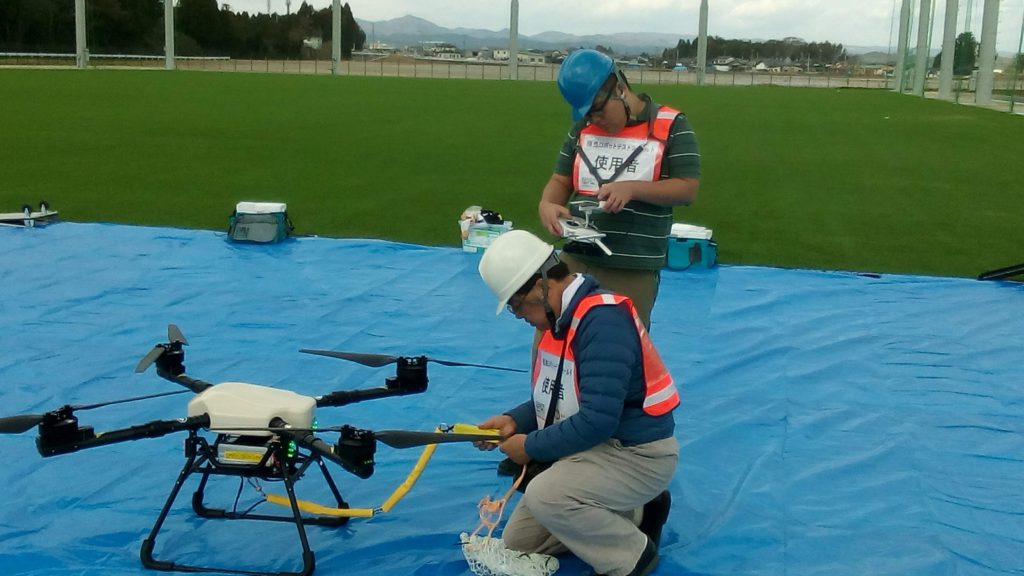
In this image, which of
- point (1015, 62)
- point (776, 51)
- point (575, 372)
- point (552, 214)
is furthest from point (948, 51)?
point (776, 51)

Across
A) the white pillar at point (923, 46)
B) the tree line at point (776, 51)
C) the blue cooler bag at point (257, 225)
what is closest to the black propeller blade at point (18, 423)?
the blue cooler bag at point (257, 225)

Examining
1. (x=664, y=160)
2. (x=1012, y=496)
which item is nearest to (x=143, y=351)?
(x=664, y=160)

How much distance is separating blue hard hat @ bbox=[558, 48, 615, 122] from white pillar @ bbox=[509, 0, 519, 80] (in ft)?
181

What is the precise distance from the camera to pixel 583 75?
3775mm

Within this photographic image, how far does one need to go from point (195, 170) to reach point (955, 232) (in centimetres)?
931

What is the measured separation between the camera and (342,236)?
8977 millimetres

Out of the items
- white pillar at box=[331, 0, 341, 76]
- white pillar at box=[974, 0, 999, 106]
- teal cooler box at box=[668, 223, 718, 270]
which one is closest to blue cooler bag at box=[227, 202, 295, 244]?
teal cooler box at box=[668, 223, 718, 270]

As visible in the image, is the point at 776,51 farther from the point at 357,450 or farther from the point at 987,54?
the point at 357,450

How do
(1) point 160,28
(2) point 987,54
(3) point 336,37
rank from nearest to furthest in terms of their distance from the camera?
1. (2) point 987,54
2. (3) point 336,37
3. (1) point 160,28

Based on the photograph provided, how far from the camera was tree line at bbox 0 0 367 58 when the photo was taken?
56.6 meters

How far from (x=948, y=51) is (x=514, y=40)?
26198mm

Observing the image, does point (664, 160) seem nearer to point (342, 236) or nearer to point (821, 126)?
point (342, 236)

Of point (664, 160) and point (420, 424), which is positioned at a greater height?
point (664, 160)

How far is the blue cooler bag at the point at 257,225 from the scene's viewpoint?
326 inches
